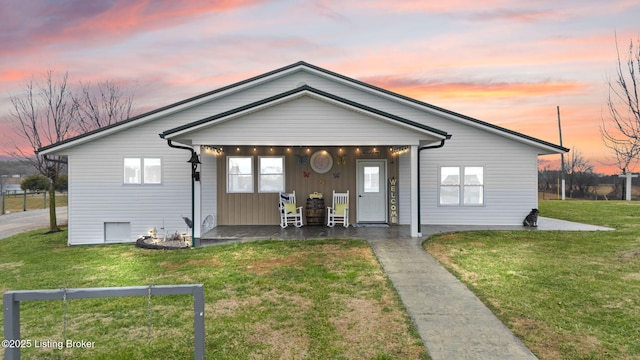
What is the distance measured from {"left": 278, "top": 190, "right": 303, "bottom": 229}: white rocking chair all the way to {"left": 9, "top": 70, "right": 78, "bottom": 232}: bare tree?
450 inches

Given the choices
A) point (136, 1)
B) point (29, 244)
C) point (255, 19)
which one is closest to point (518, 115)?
point (255, 19)

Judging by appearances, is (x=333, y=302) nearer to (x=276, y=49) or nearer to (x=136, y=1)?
(x=136, y=1)

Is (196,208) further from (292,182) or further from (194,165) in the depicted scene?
(292,182)

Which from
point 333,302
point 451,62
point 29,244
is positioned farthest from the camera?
point 451,62

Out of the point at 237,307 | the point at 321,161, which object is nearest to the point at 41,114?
the point at 321,161

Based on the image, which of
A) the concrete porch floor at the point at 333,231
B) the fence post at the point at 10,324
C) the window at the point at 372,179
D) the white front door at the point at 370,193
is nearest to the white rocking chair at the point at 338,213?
the concrete porch floor at the point at 333,231

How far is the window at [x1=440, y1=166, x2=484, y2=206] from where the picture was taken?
12375 mm

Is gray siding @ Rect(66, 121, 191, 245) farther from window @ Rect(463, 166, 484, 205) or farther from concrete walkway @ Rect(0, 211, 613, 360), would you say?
window @ Rect(463, 166, 484, 205)

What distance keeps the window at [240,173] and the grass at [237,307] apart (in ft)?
12.0

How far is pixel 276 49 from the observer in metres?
17.8

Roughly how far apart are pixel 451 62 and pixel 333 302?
14.3 m

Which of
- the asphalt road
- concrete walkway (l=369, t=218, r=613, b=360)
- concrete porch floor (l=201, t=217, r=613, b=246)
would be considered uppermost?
concrete porch floor (l=201, t=217, r=613, b=246)

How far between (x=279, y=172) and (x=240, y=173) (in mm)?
1337

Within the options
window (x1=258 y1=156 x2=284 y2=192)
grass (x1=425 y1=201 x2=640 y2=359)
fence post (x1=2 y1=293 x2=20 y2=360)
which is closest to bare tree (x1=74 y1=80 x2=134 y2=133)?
window (x1=258 y1=156 x2=284 y2=192)
